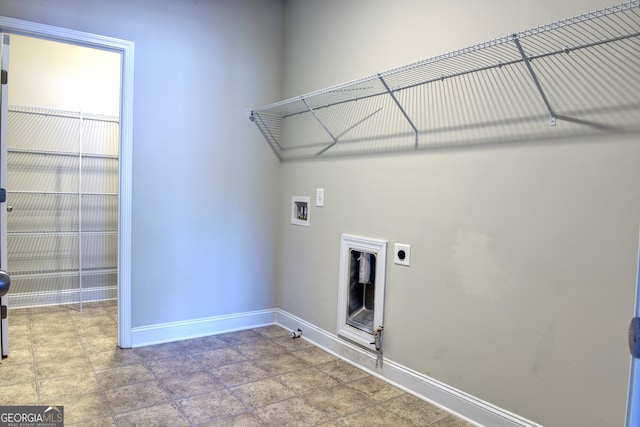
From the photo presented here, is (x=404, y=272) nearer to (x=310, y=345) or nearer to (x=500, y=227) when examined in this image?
(x=500, y=227)

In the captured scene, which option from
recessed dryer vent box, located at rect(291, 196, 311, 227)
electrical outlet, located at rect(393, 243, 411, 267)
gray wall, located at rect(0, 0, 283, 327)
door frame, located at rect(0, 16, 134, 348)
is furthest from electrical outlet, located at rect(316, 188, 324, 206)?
door frame, located at rect(0, 16, 134, 348)

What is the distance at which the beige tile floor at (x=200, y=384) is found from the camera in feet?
6.75

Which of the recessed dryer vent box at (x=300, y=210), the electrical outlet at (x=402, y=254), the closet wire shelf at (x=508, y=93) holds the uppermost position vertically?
the closet wire shelf at (x=508, y=93)

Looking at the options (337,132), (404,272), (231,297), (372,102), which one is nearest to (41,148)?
(231,297)

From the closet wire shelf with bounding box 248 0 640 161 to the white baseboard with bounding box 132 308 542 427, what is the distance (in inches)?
49.1

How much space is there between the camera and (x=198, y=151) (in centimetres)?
311

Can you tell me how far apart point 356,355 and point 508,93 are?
70.3 inches

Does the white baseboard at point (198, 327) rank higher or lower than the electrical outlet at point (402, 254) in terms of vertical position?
lower

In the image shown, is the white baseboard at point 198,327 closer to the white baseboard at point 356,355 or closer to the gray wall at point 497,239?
the white baseboard at point 356,355

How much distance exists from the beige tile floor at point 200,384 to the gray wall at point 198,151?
0.39m

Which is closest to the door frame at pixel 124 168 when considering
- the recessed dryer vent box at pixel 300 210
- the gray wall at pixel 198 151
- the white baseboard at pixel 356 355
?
the gray wall at pixel 198 151

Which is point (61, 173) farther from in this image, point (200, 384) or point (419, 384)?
point (419, 384)

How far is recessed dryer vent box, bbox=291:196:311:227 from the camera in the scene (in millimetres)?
3197

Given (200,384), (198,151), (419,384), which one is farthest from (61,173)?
(419,384)
